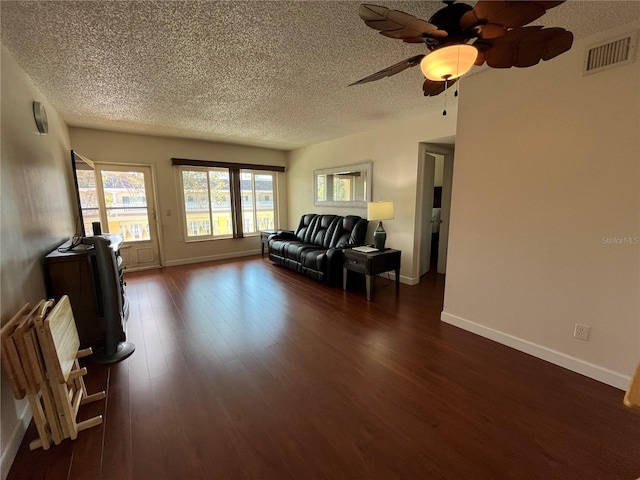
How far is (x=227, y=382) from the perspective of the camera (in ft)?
6.41

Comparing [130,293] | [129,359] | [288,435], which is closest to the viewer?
[288,435]

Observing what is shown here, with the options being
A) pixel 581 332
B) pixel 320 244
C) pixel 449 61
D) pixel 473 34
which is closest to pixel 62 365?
pixel 449 61

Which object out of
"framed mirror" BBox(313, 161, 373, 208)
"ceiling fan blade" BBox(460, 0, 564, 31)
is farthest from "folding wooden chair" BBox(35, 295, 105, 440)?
"framed mirror" BBox(313, 161, 373, 208)

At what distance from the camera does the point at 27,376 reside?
137 centimetres

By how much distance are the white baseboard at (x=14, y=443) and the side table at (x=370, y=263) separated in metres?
3.04

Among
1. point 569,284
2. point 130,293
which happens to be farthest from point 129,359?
point 569,284

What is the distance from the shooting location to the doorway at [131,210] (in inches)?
181

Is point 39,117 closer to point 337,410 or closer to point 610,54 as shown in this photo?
point 337,410

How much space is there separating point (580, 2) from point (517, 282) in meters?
1.91

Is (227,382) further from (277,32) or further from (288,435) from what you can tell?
(277,32)

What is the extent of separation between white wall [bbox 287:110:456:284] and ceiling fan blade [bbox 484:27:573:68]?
5.83 ft

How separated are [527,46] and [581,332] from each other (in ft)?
6.63

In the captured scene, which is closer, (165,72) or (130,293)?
(165,72)

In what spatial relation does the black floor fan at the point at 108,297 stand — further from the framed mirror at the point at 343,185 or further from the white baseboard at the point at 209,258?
the framed mirror at the point at 343,185
